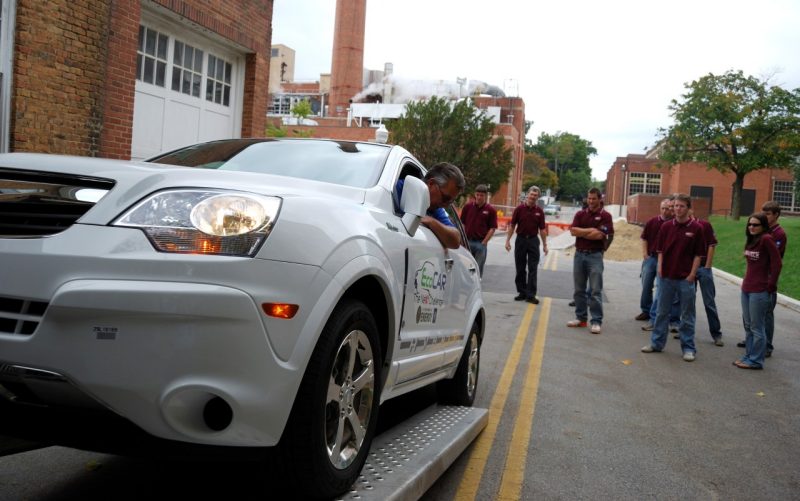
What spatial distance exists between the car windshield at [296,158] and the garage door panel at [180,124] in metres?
8.10

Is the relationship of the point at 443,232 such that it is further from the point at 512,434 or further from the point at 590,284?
the point at 590,284

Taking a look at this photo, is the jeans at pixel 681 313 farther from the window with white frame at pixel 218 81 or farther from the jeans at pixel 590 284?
the window with white frame at pixel 218 81

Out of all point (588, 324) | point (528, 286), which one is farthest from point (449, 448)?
point (528, 286)

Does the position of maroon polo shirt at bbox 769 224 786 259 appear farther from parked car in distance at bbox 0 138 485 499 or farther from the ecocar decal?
parked car in distance at bbox 0 138 485 499

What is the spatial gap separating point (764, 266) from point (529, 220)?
16.8 feet

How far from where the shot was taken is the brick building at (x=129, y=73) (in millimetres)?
9148

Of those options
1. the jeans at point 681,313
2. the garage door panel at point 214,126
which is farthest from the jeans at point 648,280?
the garage door panel at point 214,126

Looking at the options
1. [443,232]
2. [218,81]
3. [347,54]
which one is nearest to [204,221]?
[443,232]

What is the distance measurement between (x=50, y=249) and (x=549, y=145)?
156328 millimetres

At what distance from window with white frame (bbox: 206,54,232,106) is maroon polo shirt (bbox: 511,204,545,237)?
5.89 m

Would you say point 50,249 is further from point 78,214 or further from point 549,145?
point 549,145

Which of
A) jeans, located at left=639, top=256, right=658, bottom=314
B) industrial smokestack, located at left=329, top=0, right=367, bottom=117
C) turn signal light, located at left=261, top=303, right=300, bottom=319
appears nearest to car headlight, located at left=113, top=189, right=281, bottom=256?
turn signal light, located at left=261, top=303, right=300, bottom=319

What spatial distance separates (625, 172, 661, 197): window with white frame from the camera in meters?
77.9

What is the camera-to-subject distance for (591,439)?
5395 mm
